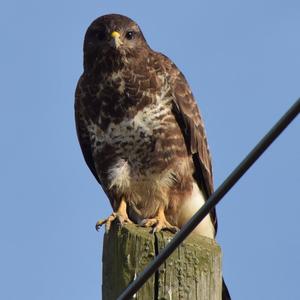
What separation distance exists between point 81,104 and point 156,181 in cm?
84

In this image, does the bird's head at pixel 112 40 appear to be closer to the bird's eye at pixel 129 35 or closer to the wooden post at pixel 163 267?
the bird's eye at pixel 129 35

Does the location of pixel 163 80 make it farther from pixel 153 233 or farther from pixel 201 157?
pixel 153 233

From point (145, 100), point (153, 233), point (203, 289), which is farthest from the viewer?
point (145, 100)

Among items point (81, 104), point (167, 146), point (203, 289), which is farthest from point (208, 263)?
point (81, 104)

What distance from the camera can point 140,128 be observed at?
19.7 feet

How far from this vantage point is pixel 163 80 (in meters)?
6.22

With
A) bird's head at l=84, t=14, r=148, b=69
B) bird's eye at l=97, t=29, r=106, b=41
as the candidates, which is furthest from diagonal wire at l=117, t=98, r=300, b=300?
bird's eye at l=97, t=29, r=106, b=41

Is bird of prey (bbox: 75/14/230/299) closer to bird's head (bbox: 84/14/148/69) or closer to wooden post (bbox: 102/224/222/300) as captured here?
bird's head (bbox: 84/14/148/69)

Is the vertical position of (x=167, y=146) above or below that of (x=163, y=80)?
below

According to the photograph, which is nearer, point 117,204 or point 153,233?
point 153,233

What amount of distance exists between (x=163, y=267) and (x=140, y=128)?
Result: 268 cm

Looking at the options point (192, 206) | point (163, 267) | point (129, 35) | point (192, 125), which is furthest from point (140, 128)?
point (163, 267)

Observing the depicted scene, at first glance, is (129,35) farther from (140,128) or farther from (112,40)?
(140,128)

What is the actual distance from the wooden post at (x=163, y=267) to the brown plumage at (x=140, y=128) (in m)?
2.31
